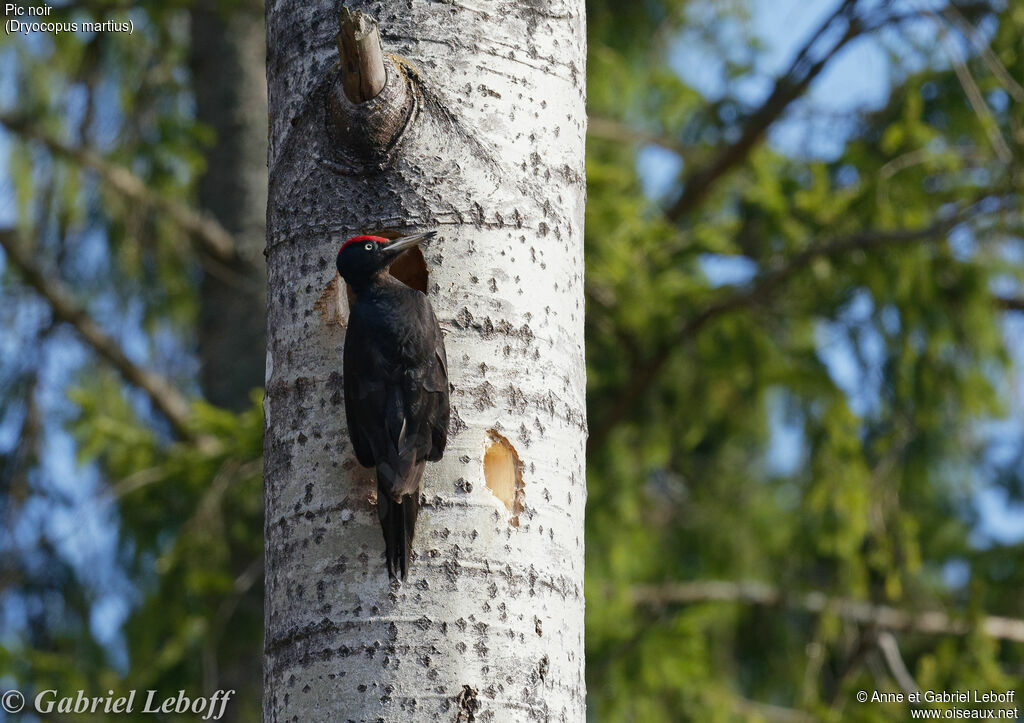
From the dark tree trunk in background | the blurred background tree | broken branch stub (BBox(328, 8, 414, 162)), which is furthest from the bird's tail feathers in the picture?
the dark tree trunk in background

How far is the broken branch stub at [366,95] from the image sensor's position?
190 centimetres

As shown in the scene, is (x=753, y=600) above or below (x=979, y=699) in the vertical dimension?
above

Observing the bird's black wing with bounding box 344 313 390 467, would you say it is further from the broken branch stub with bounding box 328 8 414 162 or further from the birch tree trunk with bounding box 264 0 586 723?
the broken branch stub with bounding box 328 8 414 162

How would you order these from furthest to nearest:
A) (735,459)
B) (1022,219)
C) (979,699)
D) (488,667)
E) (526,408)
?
(735,459) → (979,699) → (1022,219) → (526,408) → (488,667)

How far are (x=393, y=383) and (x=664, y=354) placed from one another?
9.26ft

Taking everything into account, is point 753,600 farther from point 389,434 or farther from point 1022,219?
point 389,434

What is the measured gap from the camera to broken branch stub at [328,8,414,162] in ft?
6.22

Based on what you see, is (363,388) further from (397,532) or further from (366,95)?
(366,95)

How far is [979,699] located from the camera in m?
4.96

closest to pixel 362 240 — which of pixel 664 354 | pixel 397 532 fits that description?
pixel 397 532

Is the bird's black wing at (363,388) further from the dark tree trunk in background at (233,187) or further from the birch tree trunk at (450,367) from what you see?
the dark tree trunk in background at (233,187)

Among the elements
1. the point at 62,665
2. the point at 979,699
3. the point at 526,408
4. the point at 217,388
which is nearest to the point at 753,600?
the point at 979,699

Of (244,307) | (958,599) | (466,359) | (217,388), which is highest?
(244,307)

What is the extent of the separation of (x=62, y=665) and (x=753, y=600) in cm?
306
